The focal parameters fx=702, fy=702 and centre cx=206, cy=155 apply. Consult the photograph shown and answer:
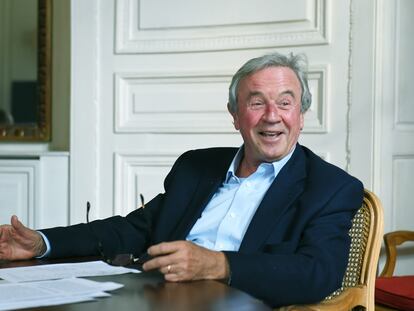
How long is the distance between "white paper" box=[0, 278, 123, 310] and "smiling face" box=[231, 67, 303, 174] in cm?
76

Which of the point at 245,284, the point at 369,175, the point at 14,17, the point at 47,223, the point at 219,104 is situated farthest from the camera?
the point at 14,17

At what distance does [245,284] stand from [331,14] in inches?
73.9

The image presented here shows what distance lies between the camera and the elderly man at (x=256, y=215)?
62.1 inches

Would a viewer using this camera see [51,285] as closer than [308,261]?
Yes

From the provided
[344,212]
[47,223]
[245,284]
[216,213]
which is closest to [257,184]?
[216,213]

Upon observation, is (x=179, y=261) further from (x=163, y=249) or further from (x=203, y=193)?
(x=203, y=193)

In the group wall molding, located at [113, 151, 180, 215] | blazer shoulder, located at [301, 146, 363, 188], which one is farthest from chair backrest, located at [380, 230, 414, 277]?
blazer shoulder, located at [301, 146, 363, 188]

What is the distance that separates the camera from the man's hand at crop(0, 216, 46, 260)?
171cm

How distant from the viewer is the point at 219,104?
3303 millimetres

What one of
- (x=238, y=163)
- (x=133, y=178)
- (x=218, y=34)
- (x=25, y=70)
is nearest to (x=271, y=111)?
(x=238, y=163)

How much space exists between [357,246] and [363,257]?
41 mm

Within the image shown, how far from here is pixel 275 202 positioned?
1.84m

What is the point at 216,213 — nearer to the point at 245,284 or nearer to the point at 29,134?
the point at 245,284

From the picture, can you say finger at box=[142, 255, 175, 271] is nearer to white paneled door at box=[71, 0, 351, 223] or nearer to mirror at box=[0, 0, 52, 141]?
white paneled door at box=[71, 0, 351, 223]
